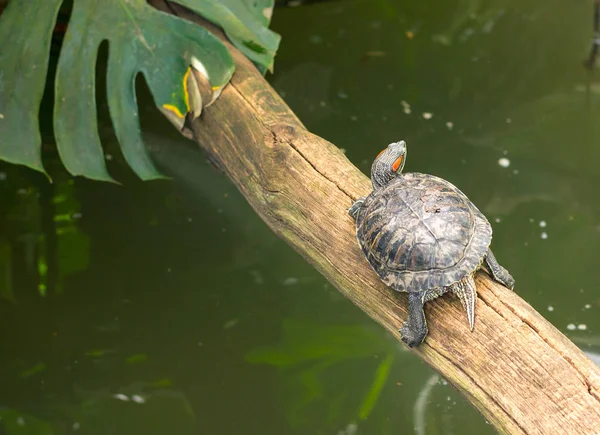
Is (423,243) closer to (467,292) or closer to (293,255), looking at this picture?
(467,292)

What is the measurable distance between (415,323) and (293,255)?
105cm

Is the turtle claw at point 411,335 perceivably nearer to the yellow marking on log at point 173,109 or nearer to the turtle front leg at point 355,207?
the turtle front leg at point 355,207

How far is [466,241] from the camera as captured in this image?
4.76 ft

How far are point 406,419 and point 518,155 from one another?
1.29 m

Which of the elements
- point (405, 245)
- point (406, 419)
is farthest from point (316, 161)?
point (406, 419)

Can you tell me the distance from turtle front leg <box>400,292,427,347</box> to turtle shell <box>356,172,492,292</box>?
0.03 metres

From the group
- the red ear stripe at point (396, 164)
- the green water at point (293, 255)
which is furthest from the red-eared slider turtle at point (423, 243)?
the green water at point (293, 255)

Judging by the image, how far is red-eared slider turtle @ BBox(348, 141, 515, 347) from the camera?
142 cm

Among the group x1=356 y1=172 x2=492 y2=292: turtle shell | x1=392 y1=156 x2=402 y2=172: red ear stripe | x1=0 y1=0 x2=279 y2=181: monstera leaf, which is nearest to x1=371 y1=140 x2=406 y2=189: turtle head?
x1=392 y1=156 x2=402 y2=172: red ear stripe

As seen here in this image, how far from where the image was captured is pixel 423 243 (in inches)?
56.8

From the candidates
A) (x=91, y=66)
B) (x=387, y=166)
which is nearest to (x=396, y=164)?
(x=387, y=166)

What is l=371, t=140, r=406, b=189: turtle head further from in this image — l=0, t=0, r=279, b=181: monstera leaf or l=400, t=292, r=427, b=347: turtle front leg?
l=0, t=0, r=279, b=181: monstera leaf

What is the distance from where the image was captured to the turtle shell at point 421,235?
4.67ft

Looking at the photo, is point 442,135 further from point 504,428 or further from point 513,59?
point 504,428
